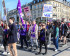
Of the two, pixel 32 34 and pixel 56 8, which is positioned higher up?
pixel 56 8

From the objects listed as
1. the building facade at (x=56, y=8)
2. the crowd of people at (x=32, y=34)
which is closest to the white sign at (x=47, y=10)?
the crowd of people at (x=32, y=34)

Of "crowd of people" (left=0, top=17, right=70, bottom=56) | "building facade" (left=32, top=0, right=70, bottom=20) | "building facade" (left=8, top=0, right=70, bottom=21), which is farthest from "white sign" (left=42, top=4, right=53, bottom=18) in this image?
"building facade" (left=32, top=0, right=70, bottom=20)

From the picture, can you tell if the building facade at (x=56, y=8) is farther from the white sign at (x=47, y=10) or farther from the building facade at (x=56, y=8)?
the white sign at (x=47, y=10)

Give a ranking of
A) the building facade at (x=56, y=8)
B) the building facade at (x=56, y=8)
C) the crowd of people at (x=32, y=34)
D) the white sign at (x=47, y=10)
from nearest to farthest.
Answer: the crowd of people at (x=32, y=34)
the white sign at (x=47, y=10)
the building facade at (x=56, y=8)
the building facade at (x=56, y=8)

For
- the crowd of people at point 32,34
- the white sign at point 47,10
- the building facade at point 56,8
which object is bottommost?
the crowd of people at point 32,34

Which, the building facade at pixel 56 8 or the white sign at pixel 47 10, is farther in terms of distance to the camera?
the building facade at pixel 56 8

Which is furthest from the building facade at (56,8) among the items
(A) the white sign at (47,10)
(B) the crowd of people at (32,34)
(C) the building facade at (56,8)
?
(B) the crowd of people at (32,34)

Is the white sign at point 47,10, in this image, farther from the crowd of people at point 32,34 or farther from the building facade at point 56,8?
the building facade at point 56,8

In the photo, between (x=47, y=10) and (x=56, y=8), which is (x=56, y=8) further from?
(x=47, y=10)

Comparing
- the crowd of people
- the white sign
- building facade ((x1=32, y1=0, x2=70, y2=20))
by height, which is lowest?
the crowd of people

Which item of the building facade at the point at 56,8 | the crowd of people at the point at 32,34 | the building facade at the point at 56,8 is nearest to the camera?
the crowd of people at the point at 32,34

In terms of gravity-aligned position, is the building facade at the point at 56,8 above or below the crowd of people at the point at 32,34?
above

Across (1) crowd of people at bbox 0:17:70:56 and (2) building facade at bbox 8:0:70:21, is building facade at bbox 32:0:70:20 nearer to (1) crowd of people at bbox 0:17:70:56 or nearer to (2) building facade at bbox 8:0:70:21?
(2) building facade at bbox 8:0:70:21

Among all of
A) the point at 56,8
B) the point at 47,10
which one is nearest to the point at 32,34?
the point at 47,10
